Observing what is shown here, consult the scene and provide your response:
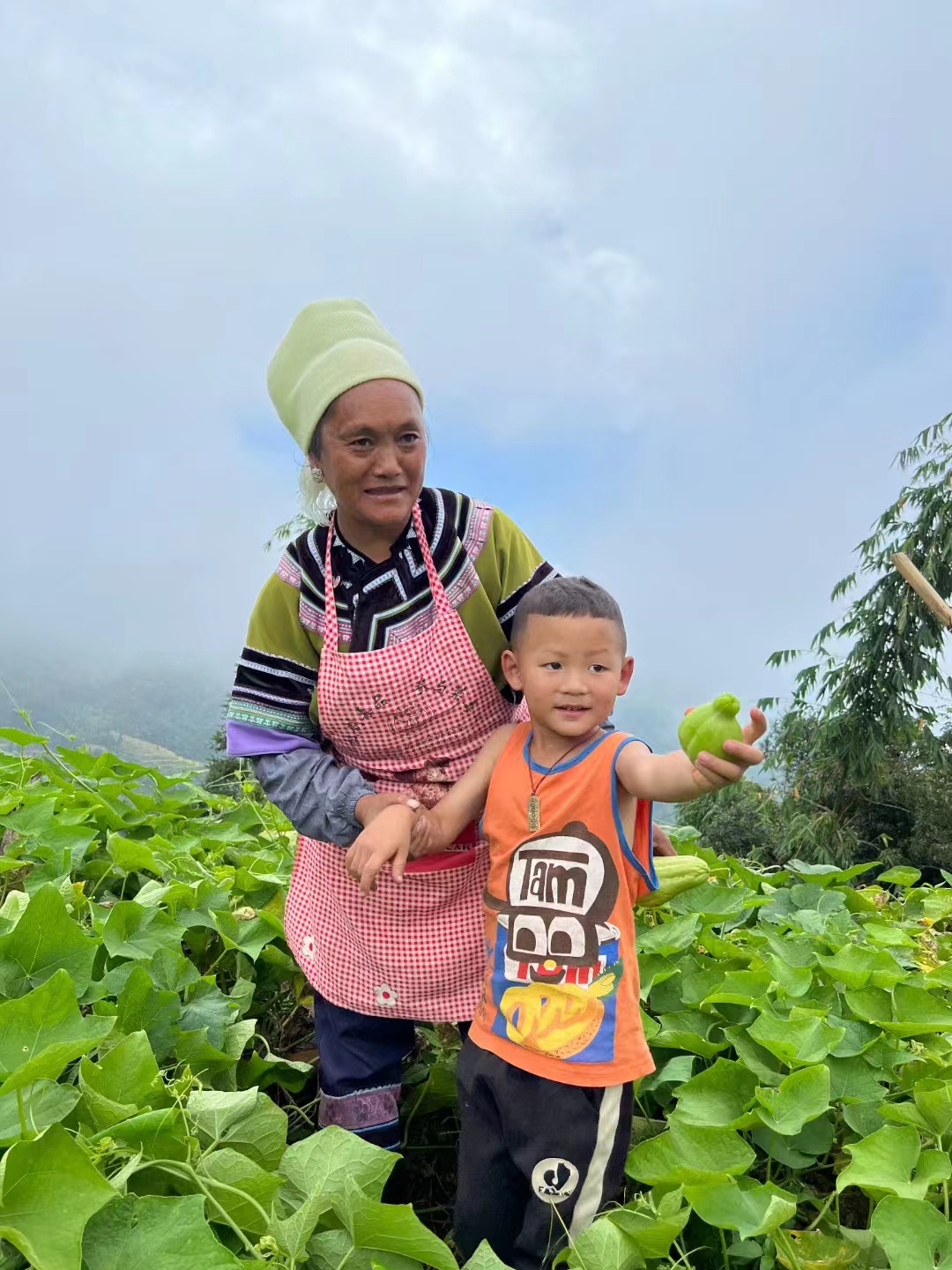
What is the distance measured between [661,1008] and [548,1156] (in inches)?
17.0

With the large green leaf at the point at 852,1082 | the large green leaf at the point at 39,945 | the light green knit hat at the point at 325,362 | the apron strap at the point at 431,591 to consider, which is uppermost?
the light green knit hat at the point at 325,362

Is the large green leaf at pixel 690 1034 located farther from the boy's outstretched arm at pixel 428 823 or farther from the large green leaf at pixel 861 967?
the boy's outstretched arm at pixel 428 823

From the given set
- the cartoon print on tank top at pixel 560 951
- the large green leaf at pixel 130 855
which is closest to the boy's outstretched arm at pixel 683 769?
the cartoon print on tank top at pixel 560 951

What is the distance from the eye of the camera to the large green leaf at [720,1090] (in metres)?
1.42

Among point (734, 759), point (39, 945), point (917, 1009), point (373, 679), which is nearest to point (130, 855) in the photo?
point (39, 945)

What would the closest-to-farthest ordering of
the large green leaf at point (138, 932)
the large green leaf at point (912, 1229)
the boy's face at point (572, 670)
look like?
the large green leaf at point (912, 1229), the boy's face at point (572, 670), the large green leaf at point (138, 932)

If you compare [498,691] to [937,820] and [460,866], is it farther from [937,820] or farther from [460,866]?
[937,820]

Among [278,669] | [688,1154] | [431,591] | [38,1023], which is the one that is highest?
[431,591]

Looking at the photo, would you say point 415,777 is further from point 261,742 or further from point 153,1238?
point 153,1238

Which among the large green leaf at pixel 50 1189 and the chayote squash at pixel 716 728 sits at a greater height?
the chayote squash at pixel 716 728

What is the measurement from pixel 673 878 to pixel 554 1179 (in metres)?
0.72

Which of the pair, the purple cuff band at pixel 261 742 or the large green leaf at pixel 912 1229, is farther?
the purple cuff band at pixel 261 742

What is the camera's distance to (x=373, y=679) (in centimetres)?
160

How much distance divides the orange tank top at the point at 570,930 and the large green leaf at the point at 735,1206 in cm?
19
